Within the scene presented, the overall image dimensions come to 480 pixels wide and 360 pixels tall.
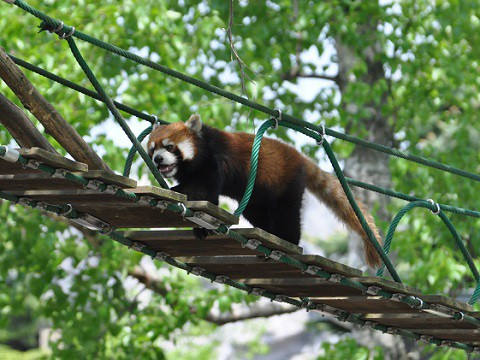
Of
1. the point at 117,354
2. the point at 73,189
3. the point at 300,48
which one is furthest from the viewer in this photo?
the point at 300,48

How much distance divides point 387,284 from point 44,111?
1.59 m

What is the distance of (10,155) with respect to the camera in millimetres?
2553

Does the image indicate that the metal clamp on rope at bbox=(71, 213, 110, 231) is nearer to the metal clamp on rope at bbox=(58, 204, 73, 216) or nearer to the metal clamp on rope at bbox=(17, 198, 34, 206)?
the metal clamp on rope at bbox=(58, 204, 73, 216)

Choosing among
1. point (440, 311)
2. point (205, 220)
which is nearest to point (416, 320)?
point (440, 311)

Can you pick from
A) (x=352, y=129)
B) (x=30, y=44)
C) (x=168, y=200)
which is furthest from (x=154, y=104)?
(x=168, y=200)

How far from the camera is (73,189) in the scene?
2.86 meters

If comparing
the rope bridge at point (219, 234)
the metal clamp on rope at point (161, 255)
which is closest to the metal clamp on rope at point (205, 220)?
the rope bridge at point (219, 234)

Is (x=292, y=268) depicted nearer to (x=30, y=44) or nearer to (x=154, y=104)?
(x=154, y=104)

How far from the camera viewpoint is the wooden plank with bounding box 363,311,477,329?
156 inches

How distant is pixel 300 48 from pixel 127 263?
3228 millimetres

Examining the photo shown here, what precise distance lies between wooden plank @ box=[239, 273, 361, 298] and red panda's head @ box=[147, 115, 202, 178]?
63cm

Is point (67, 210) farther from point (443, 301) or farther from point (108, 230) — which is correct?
point (443, 301)

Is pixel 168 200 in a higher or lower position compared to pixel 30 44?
lower

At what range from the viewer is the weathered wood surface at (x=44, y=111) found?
310 cm
